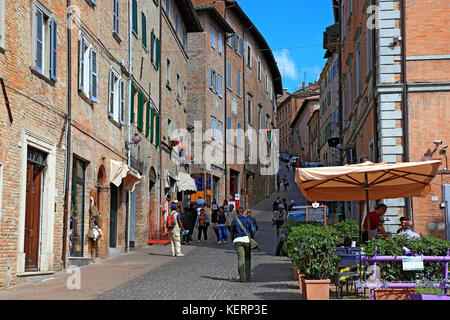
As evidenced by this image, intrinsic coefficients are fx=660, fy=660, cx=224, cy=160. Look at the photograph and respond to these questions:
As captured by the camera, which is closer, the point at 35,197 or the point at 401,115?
the point at 35,197

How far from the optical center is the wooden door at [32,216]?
13992 mm

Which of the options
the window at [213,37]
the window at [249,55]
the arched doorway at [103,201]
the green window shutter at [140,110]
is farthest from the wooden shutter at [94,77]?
the window at [249,55]

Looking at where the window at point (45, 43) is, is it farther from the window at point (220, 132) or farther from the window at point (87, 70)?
the window at point (220, 132)

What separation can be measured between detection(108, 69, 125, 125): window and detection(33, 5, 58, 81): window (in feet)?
17.4

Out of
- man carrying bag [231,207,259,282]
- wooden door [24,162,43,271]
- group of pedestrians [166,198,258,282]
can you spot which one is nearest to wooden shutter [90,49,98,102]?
wooden door [24,162,43,271]

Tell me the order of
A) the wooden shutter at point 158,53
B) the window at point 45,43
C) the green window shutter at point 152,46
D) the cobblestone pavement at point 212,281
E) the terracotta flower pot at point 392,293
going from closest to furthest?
the terracotta flower pot at point 392,293 → the cobblestone pavement at point 212,281 → the window at point 45,43 → the green window shutter at point 152,46 → the wooden shutter at point 158,53

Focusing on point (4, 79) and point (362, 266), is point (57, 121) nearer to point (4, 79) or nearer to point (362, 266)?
point (4, 79)

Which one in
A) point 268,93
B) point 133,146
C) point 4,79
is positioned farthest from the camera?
point 268,93

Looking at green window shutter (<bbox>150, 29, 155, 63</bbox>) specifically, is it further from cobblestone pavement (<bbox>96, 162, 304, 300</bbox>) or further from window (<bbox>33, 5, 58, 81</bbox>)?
window (<bbox>33, 5, 58, 81</bbox>)

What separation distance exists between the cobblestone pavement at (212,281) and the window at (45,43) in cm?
506

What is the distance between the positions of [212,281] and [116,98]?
9.31m

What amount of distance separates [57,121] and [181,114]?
67.0 feet
